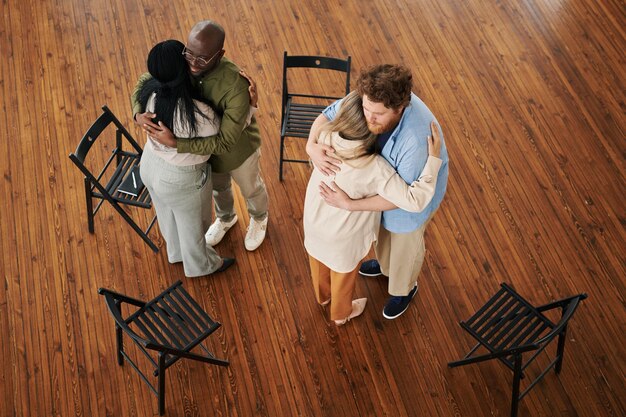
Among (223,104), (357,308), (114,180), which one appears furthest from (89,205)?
(357,308)

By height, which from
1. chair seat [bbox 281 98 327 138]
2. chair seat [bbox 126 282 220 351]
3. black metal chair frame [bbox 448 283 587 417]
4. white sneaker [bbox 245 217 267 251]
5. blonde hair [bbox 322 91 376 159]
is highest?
blonde hair [bbox 322 91 376 159]

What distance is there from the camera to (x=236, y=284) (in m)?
4.58

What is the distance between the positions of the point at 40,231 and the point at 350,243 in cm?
237

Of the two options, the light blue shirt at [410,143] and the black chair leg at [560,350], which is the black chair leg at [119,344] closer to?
the light blue shirt at [410,143]

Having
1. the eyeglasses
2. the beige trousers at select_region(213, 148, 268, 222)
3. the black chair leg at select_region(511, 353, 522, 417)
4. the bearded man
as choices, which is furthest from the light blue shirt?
the black chair leg at select_region(511, 353, 522, 417)

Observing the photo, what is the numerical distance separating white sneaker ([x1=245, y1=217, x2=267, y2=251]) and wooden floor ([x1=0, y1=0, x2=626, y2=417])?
0.07 meters

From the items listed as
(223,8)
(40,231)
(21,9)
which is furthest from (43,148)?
(223,8)

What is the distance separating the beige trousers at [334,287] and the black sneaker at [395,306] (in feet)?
0.93

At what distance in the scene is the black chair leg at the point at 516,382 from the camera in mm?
3767

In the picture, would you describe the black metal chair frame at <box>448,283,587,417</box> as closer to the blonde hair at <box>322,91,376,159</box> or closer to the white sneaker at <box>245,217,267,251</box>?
the blonde hair at <box>322,91,376,159</box>

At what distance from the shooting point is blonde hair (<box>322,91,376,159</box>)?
302 cm

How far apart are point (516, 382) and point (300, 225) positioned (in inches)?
72.5

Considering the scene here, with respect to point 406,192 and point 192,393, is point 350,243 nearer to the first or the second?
point 406,192

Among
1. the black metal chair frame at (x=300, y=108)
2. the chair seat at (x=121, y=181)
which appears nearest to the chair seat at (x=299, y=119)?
the black metal chair frame at (x=300, y=108)
